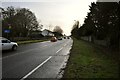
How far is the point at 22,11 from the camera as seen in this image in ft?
259

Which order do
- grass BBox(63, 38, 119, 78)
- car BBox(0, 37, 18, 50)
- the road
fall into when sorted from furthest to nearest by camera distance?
1. car BBox(0, 37, 18, 50)
2. the road
3. grass BBox(63, 38, 119, 78)

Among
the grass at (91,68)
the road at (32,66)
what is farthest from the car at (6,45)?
the grass at (91,68)

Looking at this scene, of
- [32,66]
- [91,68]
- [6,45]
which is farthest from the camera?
[6,45]

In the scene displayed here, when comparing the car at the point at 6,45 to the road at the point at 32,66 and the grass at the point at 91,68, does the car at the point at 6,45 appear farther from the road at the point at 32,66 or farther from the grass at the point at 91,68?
the grass at the point at 91,68

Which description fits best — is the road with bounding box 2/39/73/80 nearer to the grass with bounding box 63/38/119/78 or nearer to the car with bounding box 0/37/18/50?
the grass with bounding box 63/38/119/78

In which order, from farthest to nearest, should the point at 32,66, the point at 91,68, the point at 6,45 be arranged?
the point at 6,45 < the point at 32,66 < the point at 91,68

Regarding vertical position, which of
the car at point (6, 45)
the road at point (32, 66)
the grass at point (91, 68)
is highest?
the car at point (6, 45)

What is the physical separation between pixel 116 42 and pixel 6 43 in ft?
42.6

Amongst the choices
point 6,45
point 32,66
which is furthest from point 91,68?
point 6,45

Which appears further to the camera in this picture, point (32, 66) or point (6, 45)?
point (6, 45)

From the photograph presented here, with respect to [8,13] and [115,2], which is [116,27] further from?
[8,13]

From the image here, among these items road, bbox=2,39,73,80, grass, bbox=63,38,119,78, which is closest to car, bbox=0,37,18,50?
road, bbox=2,39,73,80

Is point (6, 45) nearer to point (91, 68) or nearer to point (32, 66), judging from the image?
point (32, 66)

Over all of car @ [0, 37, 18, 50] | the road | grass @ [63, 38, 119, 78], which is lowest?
the road
